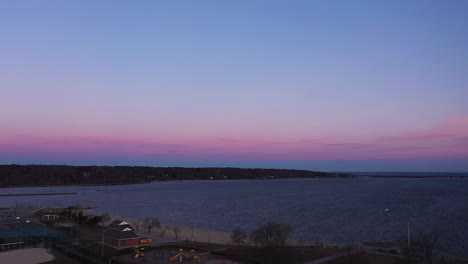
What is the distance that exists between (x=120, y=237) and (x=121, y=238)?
18 cm

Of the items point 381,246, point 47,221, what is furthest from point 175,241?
point 47,221

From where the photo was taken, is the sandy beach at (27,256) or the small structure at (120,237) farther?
the small structure at (120,237)

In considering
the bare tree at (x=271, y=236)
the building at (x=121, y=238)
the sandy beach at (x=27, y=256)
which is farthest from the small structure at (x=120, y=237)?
the bare tree at (x=271, y=236)

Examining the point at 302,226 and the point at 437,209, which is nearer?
the point at 302,226

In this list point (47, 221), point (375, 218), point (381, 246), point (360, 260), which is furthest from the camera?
point (375, 218)

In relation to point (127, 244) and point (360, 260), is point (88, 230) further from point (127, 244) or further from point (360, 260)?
point (360, 260)

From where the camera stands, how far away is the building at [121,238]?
36688mm

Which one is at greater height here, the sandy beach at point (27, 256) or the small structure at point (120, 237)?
the small structure at point (120, 237)

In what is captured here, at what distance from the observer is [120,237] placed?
3681 centimetres

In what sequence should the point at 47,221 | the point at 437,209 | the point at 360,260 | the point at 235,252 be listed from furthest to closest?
1. the point at 437,209
2. the point at 47,221
3. the point at 235,252
4. the point at 360,260

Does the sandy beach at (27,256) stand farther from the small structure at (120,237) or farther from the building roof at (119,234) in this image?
the building roof at (119,234)

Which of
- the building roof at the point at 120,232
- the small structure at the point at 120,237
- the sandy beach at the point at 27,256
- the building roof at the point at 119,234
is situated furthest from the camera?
the building roof at the point at 120,232

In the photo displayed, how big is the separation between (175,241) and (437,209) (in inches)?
2541

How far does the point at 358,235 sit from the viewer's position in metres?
51.6
